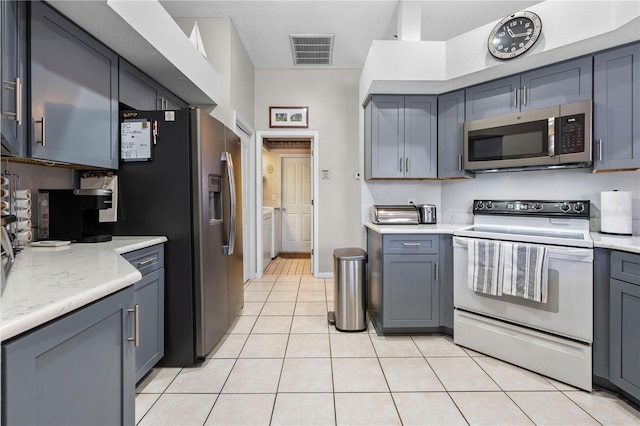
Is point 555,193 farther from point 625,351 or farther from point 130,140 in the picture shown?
point 130,140

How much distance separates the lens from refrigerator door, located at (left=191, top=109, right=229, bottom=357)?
207cm

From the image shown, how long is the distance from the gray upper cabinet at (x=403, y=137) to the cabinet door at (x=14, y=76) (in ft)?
7.84

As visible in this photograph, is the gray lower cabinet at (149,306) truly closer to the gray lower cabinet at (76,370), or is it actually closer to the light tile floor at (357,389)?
the light tile floor at (357,389)

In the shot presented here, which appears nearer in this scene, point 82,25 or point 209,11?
point 82,25

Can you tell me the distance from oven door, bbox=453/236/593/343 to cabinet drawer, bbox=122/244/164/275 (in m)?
2.27

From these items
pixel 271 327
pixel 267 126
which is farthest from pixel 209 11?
pixel 271 327

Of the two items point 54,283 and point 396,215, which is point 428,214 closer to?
point 396,215

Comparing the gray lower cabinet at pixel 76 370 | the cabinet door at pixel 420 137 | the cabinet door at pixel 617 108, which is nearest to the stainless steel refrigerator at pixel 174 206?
the gray lower cabinet at pixel 76 370

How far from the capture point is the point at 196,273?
2078mm

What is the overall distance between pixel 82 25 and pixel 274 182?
509cm

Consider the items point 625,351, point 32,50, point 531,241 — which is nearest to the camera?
point 32,50

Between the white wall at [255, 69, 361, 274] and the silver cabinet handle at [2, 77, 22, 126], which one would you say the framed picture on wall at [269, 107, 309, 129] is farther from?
the silver cabinet handle at [2, 77, 22, 126]

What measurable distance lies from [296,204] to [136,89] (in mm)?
4801

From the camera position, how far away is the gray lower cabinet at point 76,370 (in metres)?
0.65
